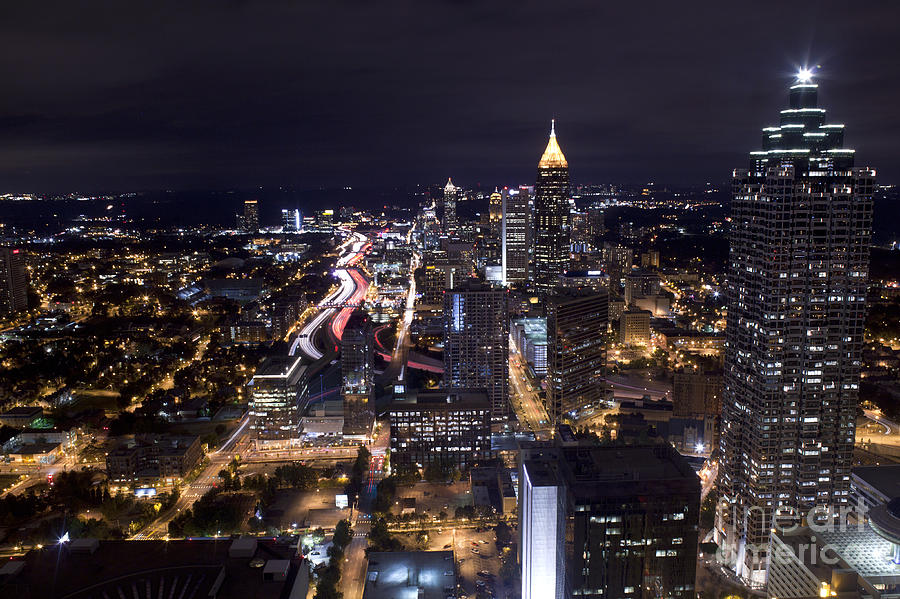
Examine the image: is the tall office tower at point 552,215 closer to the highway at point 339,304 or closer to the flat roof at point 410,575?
the highway at point 339,304

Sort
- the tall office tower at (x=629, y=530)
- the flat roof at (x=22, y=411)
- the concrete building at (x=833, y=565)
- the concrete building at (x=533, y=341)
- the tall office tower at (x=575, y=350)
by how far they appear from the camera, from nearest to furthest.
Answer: the tall office tower at (x=629, y=530) < the concrete building at (x=833, y=565) < the flat roof at (x=22, y=411) < the tall office tower at (x=575, y=350) < the concrete building at (x=533, y=341)

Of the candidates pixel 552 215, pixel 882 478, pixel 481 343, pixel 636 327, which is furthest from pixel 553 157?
pixel 882 478

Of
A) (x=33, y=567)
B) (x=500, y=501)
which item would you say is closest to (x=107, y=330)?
(x=500, y=501)

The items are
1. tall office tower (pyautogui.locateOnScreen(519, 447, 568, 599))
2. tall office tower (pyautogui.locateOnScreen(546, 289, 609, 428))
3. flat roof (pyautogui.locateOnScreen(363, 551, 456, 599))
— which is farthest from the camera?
tall office tower (pyautogui.locateOnScreen(546, 289, 609, 428))

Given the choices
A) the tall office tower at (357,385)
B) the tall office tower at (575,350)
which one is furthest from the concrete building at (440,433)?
the tall office tower at (575,350)

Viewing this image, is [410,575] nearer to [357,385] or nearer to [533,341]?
[357,385]

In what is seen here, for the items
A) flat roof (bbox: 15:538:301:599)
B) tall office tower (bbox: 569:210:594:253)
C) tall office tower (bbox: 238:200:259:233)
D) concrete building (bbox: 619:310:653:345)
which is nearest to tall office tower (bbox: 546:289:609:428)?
concrete building (bbox: 619:310:653:345)

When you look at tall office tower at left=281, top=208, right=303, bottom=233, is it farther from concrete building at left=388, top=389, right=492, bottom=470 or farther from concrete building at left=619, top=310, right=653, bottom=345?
concrete building at left=388, top=389, right=492, bottom=470
